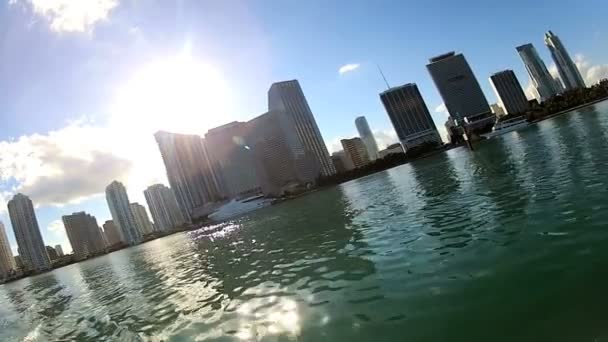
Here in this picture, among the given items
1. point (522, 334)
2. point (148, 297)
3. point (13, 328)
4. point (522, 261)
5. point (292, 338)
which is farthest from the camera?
point (13, 328)

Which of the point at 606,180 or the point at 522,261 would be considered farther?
the point at 606,180

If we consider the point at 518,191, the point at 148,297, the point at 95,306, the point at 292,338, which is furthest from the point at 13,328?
the point at 518,191

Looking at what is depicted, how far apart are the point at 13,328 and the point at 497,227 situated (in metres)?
41.0

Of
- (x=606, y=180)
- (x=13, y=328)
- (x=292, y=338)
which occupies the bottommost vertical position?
(x=606, y=180)

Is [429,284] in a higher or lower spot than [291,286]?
lower

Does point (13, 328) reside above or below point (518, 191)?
above

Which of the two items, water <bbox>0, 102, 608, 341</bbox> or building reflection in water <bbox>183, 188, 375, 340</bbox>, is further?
building reflection in water <bbox>183, 188, 375, 340</bbox>

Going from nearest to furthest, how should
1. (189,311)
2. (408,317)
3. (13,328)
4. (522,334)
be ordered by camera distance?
1. (522,334)
2. (408,317)
3. (189,311)
4. (13,328)

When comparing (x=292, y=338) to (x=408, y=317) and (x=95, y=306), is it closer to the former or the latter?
(x=408, y=317)

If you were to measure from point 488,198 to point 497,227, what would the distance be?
331 inches

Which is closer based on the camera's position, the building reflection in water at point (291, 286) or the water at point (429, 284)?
the water at point (429, 284)

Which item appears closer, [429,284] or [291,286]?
[429,284]

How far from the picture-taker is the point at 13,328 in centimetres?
3309

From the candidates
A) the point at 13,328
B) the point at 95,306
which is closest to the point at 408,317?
the point at 95,306
